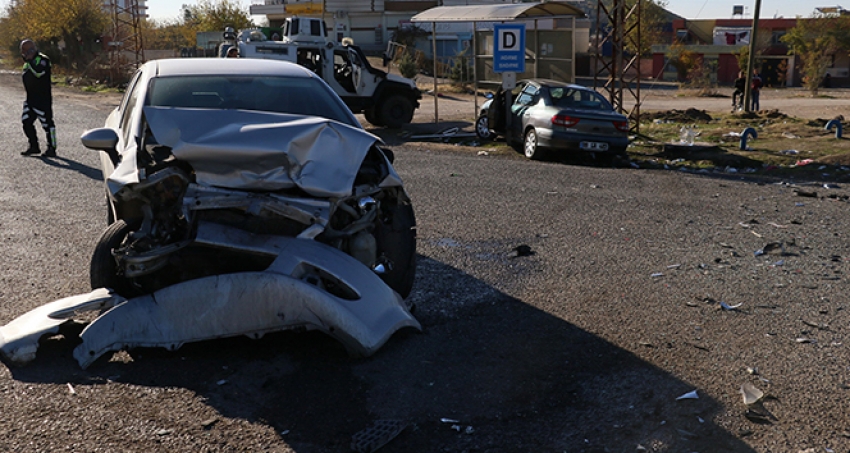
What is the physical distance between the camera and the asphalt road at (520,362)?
13.2 feet

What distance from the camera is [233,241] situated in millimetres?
4973

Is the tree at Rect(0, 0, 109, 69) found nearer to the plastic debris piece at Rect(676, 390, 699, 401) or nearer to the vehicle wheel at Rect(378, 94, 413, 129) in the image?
the vehicle wheel at Rect(378, 94, 413, 129)

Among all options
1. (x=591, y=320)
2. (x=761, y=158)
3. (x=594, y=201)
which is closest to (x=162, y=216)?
(x=591, y=320)

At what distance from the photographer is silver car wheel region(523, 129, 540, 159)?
1562 centimetres

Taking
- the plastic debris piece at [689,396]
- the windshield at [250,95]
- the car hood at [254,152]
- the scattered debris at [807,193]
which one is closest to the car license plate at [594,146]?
the scattered debris at [807,193]

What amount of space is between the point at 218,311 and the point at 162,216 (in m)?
0.76

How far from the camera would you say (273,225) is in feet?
17.0

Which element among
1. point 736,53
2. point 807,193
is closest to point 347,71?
point 807,193

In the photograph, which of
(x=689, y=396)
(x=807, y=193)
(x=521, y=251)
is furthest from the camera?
(x=807, y=193)

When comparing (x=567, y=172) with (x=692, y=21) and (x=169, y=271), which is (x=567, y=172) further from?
(x=692, y=21)

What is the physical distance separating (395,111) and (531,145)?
666 cm

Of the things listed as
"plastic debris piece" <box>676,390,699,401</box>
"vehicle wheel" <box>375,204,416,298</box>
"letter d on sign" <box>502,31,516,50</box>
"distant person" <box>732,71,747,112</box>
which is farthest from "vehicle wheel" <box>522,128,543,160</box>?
"distant person" <box>732,71,747,112</box>

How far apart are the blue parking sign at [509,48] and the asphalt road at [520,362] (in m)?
9.92

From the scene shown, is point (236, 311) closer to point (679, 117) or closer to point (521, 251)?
A: point (521, 251)
